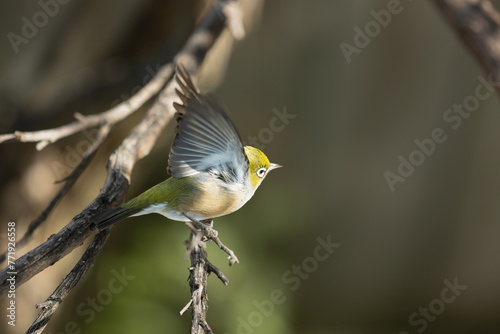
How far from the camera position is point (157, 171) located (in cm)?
356

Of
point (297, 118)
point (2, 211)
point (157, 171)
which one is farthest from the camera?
point (297, 118)

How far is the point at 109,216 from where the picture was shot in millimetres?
1468

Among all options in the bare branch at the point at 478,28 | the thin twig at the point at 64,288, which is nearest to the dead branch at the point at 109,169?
the thin twig at the point at 64,288

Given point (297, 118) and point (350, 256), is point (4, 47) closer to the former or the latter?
point (297, 118)

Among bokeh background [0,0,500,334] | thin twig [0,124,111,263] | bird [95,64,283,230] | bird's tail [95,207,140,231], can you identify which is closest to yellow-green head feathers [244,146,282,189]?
bird [95,64,283,230]

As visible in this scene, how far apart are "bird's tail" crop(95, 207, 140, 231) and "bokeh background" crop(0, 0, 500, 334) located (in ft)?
4.70

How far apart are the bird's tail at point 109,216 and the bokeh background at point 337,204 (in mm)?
Result: 1431

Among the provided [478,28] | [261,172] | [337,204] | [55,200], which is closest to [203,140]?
[261,172]

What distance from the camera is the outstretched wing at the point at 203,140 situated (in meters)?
1.38

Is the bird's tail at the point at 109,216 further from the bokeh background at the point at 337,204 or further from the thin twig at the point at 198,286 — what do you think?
the bokeh background at the point at 337,204

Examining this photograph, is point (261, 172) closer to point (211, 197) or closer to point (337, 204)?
point (211, 197)

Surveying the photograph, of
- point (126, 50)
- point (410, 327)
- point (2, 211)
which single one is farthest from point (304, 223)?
point (2, 211)

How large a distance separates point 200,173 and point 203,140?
0.62ft

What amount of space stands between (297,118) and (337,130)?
1.10 feet
